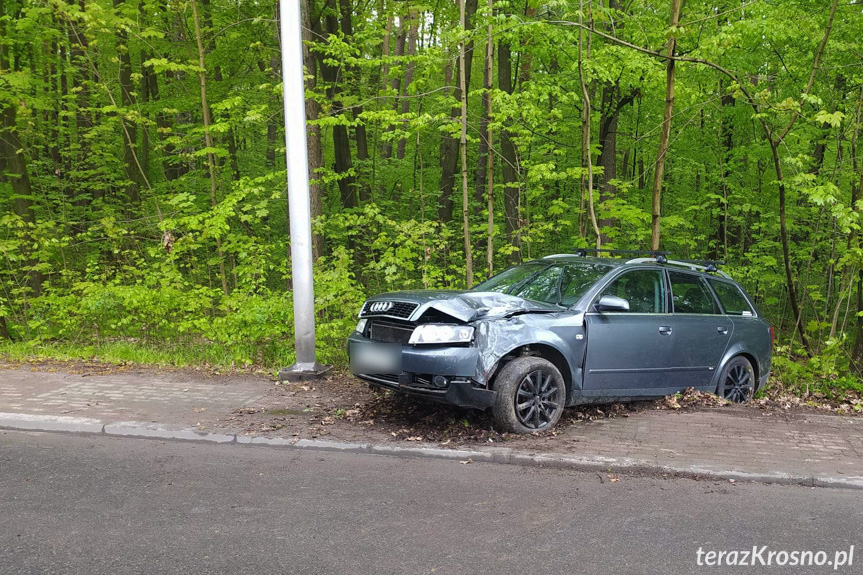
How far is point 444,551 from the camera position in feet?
11.6

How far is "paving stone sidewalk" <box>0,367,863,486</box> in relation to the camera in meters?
5.19

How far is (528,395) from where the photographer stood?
571cm

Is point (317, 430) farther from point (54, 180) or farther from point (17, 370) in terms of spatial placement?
point (54, 180)

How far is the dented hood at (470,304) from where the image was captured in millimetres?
5609

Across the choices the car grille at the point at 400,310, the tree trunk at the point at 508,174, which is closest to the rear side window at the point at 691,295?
the car grille at the point at 400,310

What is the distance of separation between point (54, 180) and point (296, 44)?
12.4 meters

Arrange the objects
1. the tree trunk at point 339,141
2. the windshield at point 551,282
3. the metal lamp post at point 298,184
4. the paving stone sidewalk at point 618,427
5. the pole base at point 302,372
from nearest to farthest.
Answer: the paving stone sidewalk at point 618,427, the windshield at point 551,282, the metal lamp post at point 298,184, the pole base at point 302,372, the tree trunk at point 339,141

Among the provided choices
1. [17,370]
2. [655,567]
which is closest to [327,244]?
[17,370]

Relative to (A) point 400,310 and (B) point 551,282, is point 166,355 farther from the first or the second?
(B) point 551,282

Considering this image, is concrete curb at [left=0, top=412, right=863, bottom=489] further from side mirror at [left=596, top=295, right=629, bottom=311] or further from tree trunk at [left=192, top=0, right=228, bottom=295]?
tree trunk at [left=192, top=0, right=228, bottom=295]

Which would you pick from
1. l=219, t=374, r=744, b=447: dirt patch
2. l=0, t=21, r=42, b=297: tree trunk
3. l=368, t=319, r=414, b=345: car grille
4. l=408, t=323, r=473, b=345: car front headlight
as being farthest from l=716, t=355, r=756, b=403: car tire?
l=0, t=21, r=42, b=297: tree trunk

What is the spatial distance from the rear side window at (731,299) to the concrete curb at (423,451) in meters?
2.85

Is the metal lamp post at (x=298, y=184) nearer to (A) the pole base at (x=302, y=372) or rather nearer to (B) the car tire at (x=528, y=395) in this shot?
(A) the pole base at (x=302, y=372)

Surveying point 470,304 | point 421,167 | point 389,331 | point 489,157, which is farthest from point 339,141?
point 470,304
